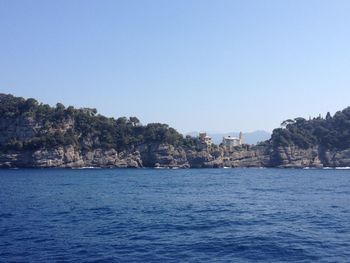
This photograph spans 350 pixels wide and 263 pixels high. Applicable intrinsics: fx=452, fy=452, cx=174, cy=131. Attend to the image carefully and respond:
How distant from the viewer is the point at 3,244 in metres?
30.1

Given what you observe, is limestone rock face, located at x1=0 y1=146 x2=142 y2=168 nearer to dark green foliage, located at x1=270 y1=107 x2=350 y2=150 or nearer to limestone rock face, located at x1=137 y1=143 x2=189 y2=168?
limestone rock face, located at x1=137 y1=143 x2=189 y2=168

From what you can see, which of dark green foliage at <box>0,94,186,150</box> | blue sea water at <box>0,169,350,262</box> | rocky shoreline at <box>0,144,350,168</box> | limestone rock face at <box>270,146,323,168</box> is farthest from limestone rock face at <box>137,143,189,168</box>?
blue sea water at <box>0,169,350,262</box>

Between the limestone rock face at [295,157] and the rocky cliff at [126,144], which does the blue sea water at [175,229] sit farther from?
the limestone rock face at [295,157]

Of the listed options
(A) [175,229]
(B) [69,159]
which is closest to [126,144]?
(B) [69,159]

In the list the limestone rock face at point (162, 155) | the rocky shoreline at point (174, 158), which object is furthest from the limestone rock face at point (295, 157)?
the limestone rock face at point (162, 155)

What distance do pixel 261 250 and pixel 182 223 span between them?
36.0 ft

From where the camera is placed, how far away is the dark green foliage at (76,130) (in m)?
150

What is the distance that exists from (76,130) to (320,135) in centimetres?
9567

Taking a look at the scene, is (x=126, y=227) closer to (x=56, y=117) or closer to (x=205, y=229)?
(x=205, y=229)

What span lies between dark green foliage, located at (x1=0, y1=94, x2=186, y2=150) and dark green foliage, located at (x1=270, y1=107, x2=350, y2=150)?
38.4 metres

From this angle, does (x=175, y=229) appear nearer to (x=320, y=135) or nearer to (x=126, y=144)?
(x=126, y=144)

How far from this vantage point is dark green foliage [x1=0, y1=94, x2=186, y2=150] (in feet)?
491

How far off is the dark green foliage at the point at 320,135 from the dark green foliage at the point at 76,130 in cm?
3835

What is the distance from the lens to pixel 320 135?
18138 cm
